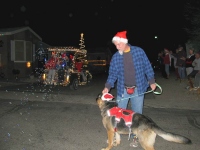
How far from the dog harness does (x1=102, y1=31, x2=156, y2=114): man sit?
0.37 metres

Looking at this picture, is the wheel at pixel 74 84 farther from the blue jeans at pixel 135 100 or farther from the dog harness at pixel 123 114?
the dog harness at pixel 123 114

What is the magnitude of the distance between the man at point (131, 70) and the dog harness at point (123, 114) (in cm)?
37

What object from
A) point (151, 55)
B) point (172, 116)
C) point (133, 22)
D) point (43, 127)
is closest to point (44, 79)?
point (43, 127)

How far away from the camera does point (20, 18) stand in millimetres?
35344

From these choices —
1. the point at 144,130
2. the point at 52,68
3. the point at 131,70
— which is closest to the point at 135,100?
the point at 131,70

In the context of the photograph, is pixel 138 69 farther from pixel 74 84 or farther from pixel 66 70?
pixel 74 84

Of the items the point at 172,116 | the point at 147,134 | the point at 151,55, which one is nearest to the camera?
the point at 147,134

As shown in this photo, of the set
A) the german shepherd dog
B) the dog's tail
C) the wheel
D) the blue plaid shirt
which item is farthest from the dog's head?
the wheel

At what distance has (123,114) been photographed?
4.07 metres

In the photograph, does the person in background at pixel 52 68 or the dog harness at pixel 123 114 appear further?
the person in background at pixel 52 68

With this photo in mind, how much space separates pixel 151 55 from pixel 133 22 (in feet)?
44.0

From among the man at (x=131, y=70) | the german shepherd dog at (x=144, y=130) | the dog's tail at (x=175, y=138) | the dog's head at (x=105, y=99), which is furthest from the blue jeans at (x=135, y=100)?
the dog's tail at (x=175, y=138)

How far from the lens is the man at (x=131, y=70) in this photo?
4.17 meters

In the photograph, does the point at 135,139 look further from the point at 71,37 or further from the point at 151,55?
the point at 151,55
